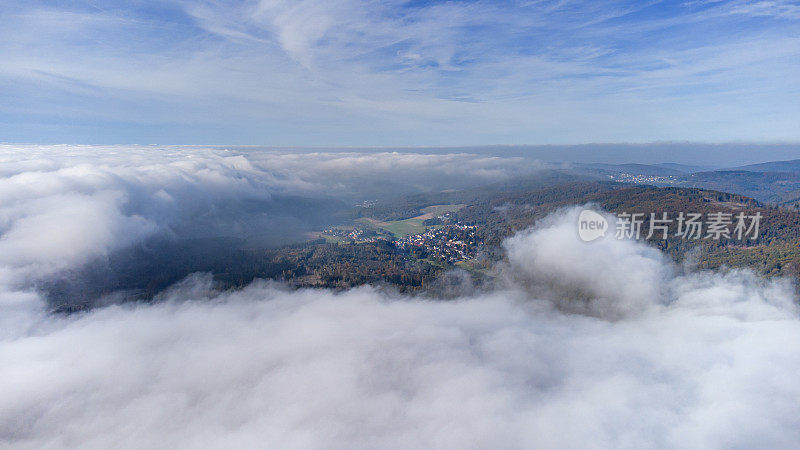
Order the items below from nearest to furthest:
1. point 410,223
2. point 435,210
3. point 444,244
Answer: point 444,244, point 410,223, point 435,210

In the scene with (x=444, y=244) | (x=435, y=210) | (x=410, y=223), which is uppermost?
(x=435, y=210)

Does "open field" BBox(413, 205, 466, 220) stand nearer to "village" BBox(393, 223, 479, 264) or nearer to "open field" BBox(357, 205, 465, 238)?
"open field" BBox(357, 205, 465, 238)

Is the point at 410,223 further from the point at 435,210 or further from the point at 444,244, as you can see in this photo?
the point at 444,244

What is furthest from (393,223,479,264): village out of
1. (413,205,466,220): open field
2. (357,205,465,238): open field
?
(413,205,466,220): open field

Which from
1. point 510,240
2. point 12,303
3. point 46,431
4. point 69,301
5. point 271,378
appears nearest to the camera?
point 46,431

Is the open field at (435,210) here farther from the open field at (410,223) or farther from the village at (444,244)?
the village at (444,244)

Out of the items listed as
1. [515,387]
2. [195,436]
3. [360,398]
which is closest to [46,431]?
[195,436]

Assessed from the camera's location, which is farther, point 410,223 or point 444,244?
point 410,223

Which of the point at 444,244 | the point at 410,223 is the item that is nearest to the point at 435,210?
the point at 410,223

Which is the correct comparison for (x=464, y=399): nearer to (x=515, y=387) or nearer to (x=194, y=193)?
(x=515, y=387)

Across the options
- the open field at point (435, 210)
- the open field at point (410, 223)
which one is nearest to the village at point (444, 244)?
the open field at point (410, 223)

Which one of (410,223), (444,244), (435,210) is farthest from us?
(435,210)
